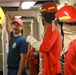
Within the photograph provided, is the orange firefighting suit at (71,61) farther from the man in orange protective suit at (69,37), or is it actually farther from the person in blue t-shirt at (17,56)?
the person in blue t-shirt at (17,56)

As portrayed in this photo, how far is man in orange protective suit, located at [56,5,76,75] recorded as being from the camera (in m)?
1.94

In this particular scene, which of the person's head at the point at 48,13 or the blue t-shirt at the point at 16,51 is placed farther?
the blue t-shirt at the point at 16,51

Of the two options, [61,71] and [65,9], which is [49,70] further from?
[65,9]

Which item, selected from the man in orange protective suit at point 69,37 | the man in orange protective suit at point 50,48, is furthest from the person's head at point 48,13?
the man in orange protective suit at point 69,37

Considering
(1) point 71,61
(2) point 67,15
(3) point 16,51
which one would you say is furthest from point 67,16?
(3) point 16,51

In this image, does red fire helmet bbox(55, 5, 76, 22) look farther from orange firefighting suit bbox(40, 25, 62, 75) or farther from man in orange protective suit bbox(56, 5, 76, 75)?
orange firefighting suit bbox(40, 25, 62, 75)

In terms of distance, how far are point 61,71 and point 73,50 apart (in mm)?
933

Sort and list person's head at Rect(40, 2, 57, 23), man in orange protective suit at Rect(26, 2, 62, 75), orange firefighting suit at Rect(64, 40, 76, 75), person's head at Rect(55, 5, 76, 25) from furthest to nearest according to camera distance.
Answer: person's head at Rect(40, 2, 57, 23) < man in orange protective suit at Rect(26, 2, 62, 75) < person's head at Rect(55, 5, 76, 25) < orange firefighting suit at Rect(64, 40, 76, 75)

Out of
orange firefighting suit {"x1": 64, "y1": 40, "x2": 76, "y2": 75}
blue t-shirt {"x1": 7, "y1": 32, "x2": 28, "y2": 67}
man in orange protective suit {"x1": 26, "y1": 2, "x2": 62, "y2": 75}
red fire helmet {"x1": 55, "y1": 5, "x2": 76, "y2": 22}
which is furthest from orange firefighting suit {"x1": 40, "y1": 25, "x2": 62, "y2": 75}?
orange firefighting suit {"x1": 64, "y1": 40, "x2": 76, "y2": 75}

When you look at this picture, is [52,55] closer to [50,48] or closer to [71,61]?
[50,48]

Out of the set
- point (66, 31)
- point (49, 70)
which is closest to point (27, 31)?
point (49, 70)

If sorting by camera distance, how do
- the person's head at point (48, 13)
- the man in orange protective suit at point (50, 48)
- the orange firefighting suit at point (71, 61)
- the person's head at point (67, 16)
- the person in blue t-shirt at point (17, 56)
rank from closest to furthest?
the orange firefighting suit at point (71, 61)
the person's head at point (67, 16)
the man in orange protective suit at point (50, 48)
the person's head at point (48, 13)
the person in blue t-shirt at point (17, 56)

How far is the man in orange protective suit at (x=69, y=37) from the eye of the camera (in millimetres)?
1937

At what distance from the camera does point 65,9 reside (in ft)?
7.55
